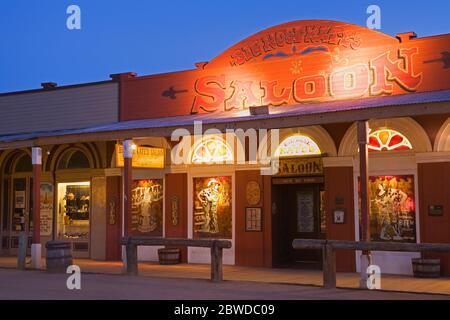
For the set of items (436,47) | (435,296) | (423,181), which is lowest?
(435,296)

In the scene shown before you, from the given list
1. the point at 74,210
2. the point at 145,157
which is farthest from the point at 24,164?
the point at 145,157

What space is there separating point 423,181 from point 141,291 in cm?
659

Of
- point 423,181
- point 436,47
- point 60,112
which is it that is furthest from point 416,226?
point 60,112

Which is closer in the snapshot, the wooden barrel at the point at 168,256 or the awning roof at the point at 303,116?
the awning roof at the point at 303,116

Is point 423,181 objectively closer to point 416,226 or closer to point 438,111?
point 416,226

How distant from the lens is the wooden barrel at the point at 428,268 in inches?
519

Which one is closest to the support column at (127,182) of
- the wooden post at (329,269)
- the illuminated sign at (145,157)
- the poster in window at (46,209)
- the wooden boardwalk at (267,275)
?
the illuminated sign at (145,157)

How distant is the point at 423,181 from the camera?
1395 centimetres

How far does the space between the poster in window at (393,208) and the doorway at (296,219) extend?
1.63 m

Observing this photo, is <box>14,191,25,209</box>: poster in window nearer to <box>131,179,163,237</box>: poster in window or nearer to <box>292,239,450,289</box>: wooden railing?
<box>131,179,163,237</box>: poster in window

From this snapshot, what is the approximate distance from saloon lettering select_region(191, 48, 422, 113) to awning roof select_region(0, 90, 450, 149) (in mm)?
315

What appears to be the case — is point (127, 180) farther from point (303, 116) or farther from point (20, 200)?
point (20, 200)

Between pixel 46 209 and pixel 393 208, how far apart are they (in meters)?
10.6

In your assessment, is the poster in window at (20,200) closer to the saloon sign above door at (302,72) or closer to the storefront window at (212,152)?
the saloon sign above door at (302,72)
